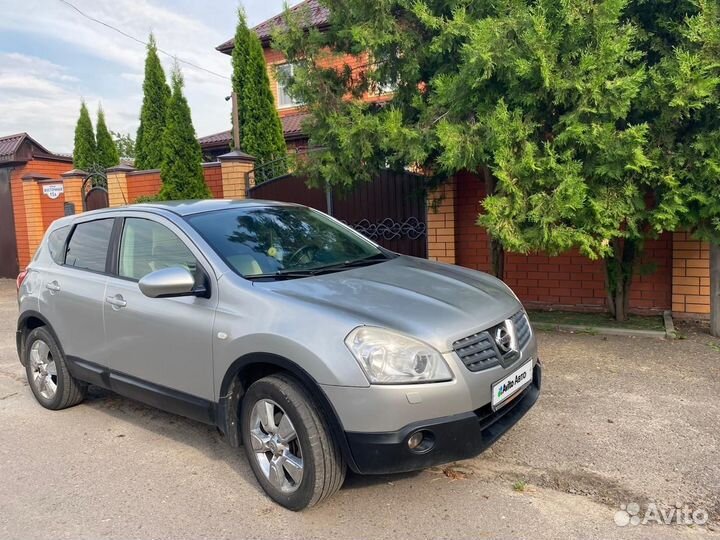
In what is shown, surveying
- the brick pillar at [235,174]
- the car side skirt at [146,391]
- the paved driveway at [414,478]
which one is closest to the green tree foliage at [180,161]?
the brick pillar at [235,174]

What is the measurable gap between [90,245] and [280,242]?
5.43ft

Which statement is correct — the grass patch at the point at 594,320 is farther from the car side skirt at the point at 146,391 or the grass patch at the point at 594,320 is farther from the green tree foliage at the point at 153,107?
the green tree foliage at the point at 153,107

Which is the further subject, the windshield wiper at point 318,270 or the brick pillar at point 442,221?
the brick pillar at point 442,221

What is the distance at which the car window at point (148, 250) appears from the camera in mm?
3722

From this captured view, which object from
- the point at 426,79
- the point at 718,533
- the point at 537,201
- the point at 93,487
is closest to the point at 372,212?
the point at 426,79

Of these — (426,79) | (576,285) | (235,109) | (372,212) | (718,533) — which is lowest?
(718,533)

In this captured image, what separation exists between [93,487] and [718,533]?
3.33 metres

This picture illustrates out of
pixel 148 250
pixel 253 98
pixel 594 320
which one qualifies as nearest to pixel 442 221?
pixel 594 320

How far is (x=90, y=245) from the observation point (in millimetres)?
4496

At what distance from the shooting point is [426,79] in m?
6.30

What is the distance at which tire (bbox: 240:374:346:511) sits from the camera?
9.46 feet

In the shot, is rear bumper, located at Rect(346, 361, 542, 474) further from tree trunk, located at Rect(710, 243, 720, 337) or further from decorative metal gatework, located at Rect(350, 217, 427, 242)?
decorative metal gatework, located at Rect(350, 217, 427, 242)

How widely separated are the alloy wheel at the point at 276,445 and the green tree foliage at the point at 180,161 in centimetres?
731

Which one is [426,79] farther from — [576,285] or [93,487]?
[93,487]
